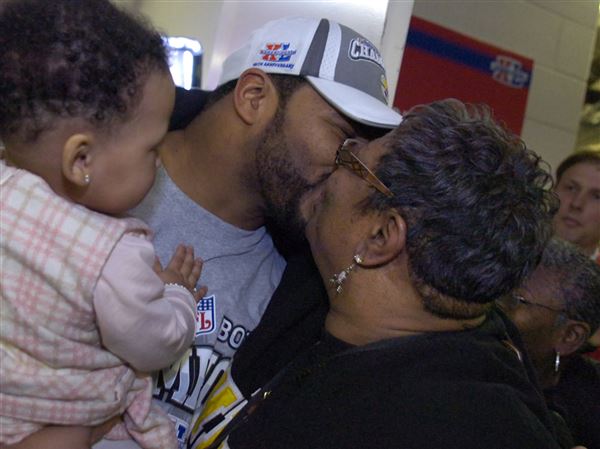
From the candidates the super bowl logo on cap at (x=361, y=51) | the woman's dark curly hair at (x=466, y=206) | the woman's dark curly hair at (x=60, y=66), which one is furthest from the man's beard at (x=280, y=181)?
the woman's dark curly hair at (x=60, y=66)

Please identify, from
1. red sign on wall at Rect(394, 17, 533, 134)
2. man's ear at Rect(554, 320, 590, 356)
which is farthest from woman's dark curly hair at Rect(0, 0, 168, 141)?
red sign on wall at Rect(394, 17, 533, 134)

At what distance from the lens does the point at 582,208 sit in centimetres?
324

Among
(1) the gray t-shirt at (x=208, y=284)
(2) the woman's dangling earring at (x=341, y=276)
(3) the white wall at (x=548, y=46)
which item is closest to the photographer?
(2) the woman's dangling earring at (x=341, y=276)

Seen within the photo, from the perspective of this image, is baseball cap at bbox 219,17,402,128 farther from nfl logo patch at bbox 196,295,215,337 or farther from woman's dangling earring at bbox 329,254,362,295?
nfl logo patch at bbox 196,295,215,337

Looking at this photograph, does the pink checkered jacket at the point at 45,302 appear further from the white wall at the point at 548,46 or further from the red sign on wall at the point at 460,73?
the white wall at the point at 548,46

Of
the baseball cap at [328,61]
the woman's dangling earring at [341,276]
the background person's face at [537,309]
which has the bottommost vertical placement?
the background person's face at [537,309]

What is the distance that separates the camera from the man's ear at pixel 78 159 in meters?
1.12

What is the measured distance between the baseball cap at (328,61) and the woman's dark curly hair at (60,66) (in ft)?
2.07

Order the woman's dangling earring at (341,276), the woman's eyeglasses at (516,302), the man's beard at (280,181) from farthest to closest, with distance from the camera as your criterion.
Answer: the woman's eyeglasses at (516,302) < the man's beard at (280,181) < the woman's dangling earring at (341,276)

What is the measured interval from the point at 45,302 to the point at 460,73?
7.99 feet

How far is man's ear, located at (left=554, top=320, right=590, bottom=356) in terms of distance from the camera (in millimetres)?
1836

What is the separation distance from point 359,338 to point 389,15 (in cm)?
142

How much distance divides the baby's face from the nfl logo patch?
0.39m

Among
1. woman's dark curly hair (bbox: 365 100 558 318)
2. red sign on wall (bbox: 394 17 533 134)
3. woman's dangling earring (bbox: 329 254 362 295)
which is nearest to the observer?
woman's dark curly hair (bbox: 365 100 558 318)
